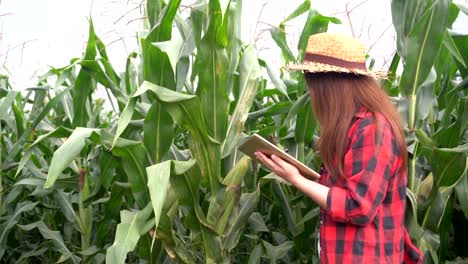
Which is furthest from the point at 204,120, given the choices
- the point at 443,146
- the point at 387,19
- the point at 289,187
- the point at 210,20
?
the point at 387,19

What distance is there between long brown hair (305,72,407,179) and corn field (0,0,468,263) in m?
0.39

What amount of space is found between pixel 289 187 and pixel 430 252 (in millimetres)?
625

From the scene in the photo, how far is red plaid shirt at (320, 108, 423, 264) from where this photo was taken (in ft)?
5.64

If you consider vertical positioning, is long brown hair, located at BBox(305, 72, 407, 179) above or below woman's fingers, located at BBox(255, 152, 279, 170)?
above

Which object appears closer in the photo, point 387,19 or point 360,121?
point 360,121

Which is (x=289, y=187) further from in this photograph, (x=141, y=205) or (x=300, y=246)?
(x=141, y=205)

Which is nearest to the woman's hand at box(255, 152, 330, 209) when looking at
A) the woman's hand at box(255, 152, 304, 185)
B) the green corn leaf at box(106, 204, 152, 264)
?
the woman's hand at box(255, 152, 304, 185)

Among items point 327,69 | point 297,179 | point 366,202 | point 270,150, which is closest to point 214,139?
point 270,150

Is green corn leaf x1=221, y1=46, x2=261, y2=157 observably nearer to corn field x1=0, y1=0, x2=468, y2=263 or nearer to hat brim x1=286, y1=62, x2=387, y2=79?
corn field x1=0, y1=0, x2=468, y2=263

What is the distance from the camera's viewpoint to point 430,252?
2.39 meters

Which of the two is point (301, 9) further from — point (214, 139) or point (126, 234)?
point (126, 234)

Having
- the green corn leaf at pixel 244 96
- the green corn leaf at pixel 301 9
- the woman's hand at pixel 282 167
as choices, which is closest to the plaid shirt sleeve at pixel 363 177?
the woman's hand at pixel 282 167

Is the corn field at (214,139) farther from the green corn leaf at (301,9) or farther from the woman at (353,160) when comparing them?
the woman at (353,160)

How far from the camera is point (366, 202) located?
67.6 inches
